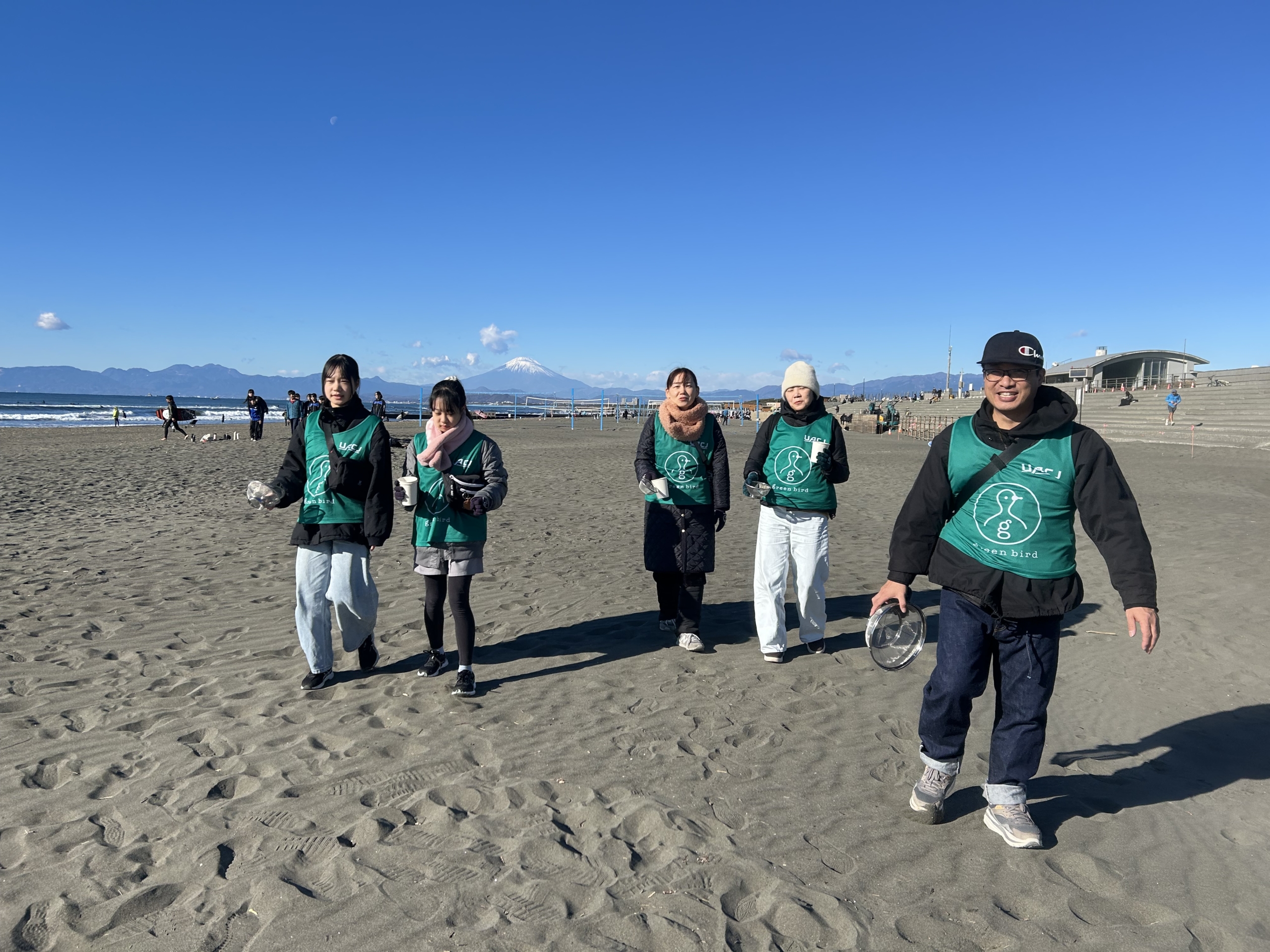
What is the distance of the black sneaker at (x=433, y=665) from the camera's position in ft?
15.5

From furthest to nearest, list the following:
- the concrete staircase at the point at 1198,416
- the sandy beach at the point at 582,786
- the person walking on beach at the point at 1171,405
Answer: the person walking on beach at the point at 1171,405 → the concrete staircase at the point at 1198,416 → the sandy beach at the point at 582,786

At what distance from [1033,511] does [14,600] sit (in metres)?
7.21

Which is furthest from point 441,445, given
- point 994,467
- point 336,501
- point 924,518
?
point 994,467

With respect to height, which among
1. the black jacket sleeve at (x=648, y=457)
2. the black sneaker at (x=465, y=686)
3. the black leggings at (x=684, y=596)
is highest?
the black jacket sleeve at (x=648, y=457)

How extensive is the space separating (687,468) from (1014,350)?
2738 millimetres

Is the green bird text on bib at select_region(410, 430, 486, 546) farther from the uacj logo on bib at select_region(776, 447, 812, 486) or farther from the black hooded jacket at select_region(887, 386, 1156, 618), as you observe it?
the black hooded jacket at select_region(887, 386, 1156, 618)

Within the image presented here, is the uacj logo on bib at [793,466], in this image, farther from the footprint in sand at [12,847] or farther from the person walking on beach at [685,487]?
the footprint in sand at [12,847]

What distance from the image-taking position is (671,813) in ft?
10.5

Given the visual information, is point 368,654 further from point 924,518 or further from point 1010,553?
point 1010,553

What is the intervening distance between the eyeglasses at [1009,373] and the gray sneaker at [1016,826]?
1633 mm

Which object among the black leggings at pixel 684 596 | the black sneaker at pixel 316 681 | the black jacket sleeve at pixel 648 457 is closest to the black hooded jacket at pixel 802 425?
the black jacket sleeve at pixel 648 457

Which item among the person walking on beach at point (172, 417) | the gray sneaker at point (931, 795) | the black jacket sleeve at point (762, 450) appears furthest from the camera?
the person walking on beach at point (172, 417)

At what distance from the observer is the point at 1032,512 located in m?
2.79

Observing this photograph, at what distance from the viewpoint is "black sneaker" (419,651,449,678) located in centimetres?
472
